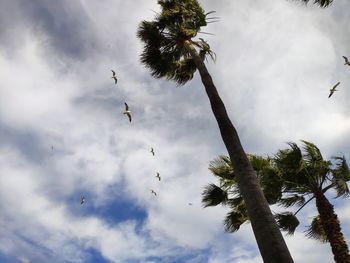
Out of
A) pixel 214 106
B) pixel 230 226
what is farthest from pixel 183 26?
pixel 230 226

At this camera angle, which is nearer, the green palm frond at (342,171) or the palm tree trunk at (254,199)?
the palm tree trunk at (254,199)

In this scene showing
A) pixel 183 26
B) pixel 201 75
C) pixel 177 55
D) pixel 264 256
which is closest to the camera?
pixel 264 256

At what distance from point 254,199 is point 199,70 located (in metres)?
5.77

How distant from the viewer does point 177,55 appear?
15.9m

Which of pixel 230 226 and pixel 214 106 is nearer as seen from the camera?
pixel 214 106

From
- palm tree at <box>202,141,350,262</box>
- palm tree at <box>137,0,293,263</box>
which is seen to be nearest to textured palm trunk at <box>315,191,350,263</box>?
palm tree at <box>202,141,350,262</box>

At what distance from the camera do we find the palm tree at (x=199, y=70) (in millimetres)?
6766

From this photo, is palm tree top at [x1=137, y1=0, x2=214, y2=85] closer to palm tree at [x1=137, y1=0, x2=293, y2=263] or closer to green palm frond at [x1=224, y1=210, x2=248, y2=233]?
palm tree at [x1=137, y1=0, x2=293, y2=263]

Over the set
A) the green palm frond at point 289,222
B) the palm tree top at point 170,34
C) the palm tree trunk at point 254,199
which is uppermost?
the palm tree top at point 170,34

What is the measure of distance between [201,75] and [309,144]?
7455 mm

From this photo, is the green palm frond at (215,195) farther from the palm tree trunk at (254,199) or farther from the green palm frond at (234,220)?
the palm tree trunk at (254,199)

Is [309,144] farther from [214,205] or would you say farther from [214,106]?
[214,106]

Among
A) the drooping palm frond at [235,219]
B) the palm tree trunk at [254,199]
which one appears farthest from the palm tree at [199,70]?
the drooping palm frond at [235,219]

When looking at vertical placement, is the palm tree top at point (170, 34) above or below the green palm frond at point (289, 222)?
above
